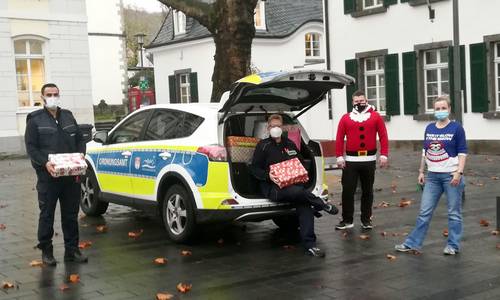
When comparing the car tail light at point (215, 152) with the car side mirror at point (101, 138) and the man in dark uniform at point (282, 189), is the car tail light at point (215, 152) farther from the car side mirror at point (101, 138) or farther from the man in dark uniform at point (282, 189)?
the car side mirror at point (101, 138)

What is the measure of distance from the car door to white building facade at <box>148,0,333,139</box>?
19.8 metres

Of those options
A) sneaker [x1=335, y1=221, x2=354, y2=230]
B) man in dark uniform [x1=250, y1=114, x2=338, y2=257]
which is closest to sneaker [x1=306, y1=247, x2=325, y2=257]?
man in dark uniform [x1=250, y1=114, x2=338, y2=257]

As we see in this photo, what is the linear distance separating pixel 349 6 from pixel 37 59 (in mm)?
11287

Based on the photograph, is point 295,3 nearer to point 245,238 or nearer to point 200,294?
point 245,238

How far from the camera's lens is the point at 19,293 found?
6.13m

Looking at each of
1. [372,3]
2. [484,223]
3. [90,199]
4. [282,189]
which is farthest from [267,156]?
[372,3]

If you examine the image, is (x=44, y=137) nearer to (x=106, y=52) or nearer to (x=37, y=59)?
(x=37, y=59)

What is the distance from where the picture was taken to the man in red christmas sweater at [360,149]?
8.61 m

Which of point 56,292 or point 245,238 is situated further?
point 245,238

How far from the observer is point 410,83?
20.8 meters

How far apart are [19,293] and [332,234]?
3943 mm

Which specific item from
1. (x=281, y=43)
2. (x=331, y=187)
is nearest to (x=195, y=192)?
(x=331, y=187)

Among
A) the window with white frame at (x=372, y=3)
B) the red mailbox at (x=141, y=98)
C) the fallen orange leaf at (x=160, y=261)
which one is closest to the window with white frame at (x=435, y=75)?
the window with white frame at (x=372, y=3)

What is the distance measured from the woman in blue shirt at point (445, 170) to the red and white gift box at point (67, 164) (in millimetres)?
3557
